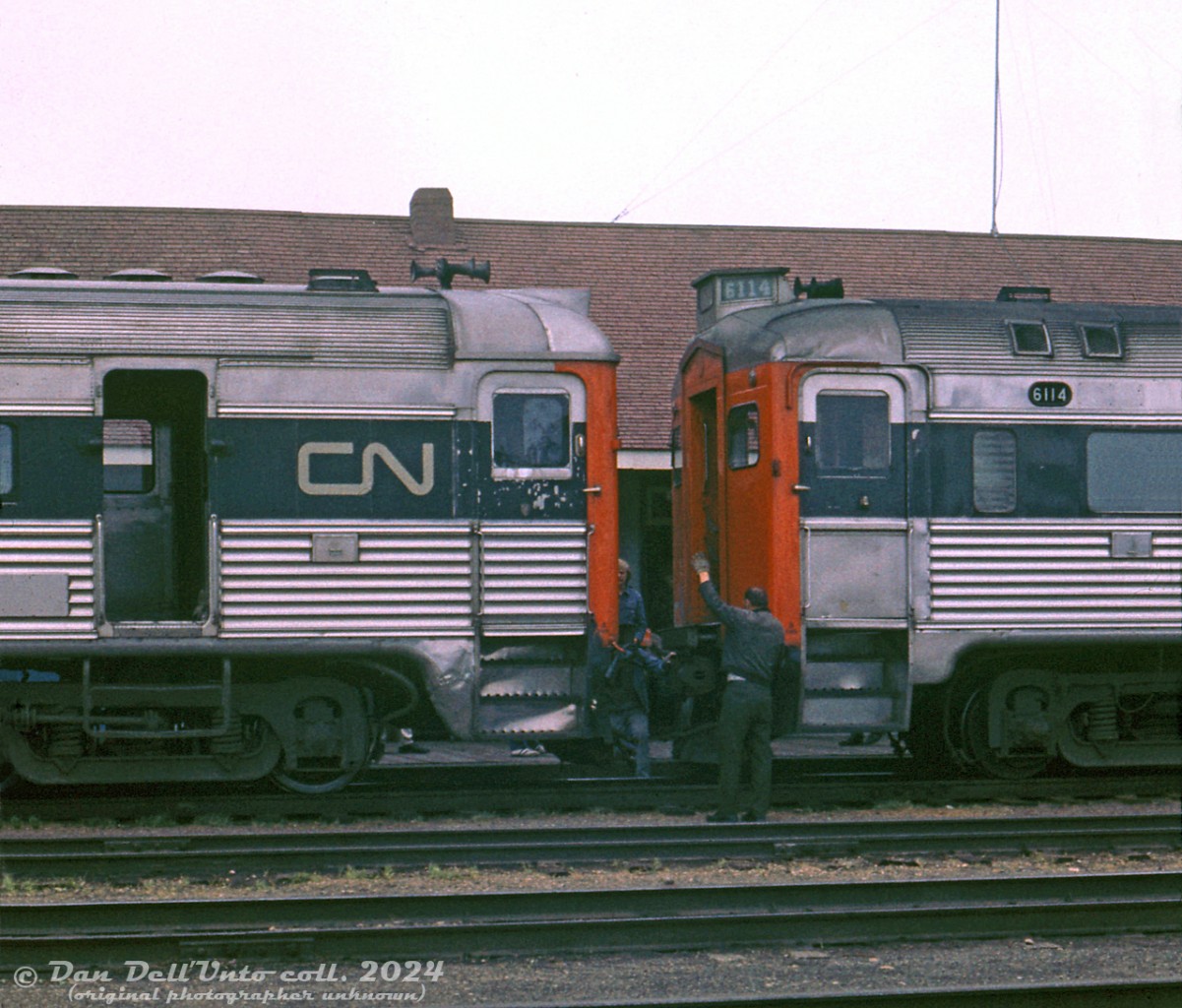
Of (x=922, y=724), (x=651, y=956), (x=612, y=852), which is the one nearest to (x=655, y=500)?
(x=922, y=724)

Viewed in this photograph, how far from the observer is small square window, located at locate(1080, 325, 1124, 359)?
1282 centimetres

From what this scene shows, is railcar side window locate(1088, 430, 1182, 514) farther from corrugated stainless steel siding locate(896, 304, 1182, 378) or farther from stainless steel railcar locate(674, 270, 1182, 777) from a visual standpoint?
corrugated stainless steel siding locate(896, 304, 1182, 378)

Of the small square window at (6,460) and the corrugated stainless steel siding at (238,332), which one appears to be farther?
the corrugated stainless steel siding at (238,332)

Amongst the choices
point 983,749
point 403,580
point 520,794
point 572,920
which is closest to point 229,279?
point 403,580

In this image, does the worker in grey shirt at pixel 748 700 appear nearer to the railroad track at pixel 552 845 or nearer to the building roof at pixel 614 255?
the railroad track at pixel 552 845

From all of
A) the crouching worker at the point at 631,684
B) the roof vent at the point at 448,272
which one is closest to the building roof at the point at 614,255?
the crouching worker at the point at 631,684

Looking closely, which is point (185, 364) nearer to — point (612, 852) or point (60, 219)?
point (612, 852)

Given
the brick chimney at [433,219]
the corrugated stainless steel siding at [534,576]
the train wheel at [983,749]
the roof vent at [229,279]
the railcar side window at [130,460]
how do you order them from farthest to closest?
the brick chimney at [433,219], the train wheel at [983,749], the roof vent at [229,279], the railcar side window at [130,460], the corrugated stainless steel siding at [534,576]

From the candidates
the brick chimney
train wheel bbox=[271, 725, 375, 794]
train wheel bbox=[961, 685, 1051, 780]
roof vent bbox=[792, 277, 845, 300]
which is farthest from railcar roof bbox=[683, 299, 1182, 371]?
the brick chimney

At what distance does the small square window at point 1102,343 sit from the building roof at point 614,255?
8.47 meters

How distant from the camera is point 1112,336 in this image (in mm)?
12875

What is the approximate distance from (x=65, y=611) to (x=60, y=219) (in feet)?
43.6

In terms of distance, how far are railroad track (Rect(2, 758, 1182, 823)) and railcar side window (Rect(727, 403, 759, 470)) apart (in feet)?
8.65

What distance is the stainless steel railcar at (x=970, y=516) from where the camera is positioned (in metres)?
12.3
